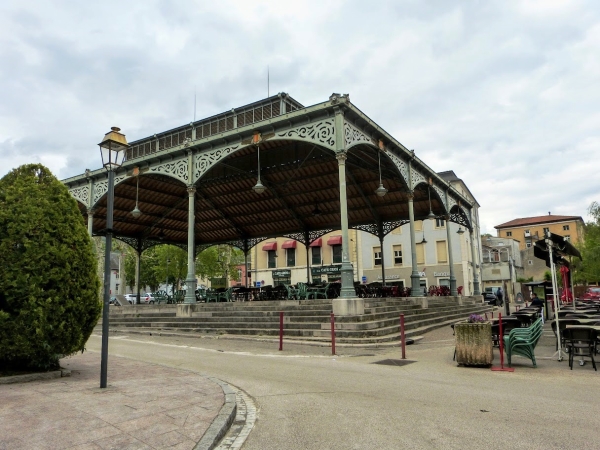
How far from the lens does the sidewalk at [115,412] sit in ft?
12.7

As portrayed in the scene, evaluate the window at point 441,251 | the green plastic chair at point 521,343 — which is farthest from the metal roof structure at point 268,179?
the window at point 441,251

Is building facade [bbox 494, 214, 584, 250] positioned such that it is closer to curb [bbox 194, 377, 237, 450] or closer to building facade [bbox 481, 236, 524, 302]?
building facade [bbox 481, 236, 524, 302]

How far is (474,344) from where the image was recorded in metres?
8.16

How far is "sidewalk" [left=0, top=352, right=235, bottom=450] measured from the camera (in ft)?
12.7

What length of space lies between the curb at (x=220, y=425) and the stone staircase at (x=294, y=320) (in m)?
6.60

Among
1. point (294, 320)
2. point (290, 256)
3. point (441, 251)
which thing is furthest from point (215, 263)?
point (294, 320)

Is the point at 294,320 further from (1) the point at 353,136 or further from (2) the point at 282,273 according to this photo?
(2) the point at 282,273

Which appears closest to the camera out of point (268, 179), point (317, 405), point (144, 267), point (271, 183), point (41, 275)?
point (317, 405)

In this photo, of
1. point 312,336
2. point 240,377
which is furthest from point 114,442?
point 312,336

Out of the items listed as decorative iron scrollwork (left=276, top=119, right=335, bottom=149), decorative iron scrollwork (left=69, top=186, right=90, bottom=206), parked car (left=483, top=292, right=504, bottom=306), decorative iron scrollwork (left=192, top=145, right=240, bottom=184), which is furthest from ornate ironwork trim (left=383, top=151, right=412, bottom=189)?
parked car (left=483, top=292, right=504, bottom=306)

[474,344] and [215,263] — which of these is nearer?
[474,344]

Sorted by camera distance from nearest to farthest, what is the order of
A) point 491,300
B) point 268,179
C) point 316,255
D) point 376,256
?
point 268,179 → point 491,300 → point 376,256 → point 316,255

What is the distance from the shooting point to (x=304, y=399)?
5.79m

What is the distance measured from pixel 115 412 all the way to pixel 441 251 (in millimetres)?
38464
